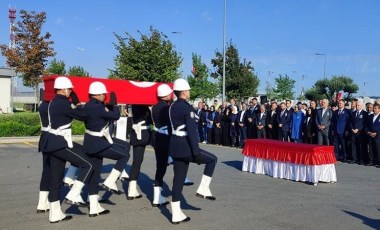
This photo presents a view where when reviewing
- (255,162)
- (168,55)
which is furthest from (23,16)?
(255,162)

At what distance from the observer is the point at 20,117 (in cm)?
2184

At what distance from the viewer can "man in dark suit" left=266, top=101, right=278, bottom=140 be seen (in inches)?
662

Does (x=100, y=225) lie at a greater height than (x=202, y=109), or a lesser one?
lesser

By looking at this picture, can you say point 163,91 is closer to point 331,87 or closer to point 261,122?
point 261,122

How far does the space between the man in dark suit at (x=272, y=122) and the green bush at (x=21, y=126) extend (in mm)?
9949

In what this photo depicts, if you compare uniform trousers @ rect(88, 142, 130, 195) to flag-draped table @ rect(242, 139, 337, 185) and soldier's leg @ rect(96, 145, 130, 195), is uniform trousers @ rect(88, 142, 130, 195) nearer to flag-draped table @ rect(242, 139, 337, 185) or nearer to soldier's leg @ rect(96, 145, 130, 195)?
soldier's leg @ rect(96, 145, 130, 195)

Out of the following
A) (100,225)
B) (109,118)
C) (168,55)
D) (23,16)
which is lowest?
(100,225)

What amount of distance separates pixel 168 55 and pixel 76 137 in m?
9.47

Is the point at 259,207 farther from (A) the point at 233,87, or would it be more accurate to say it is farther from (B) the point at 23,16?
(B) the point at 23,16

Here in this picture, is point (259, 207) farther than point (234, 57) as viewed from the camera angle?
No

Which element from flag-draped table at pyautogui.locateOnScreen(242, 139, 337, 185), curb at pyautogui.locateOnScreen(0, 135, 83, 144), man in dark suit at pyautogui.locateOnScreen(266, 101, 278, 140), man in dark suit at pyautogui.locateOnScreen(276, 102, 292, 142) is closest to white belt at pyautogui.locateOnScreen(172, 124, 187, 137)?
flag-draped table at pyautogui.locateOnScreen(242, 139, 337, 185)

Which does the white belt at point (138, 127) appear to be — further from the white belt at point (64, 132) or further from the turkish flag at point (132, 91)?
the white belt at point (64, 132)

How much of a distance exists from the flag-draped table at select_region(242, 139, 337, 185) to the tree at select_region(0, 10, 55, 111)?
27.4m

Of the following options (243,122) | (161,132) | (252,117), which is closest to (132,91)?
(161,132)
